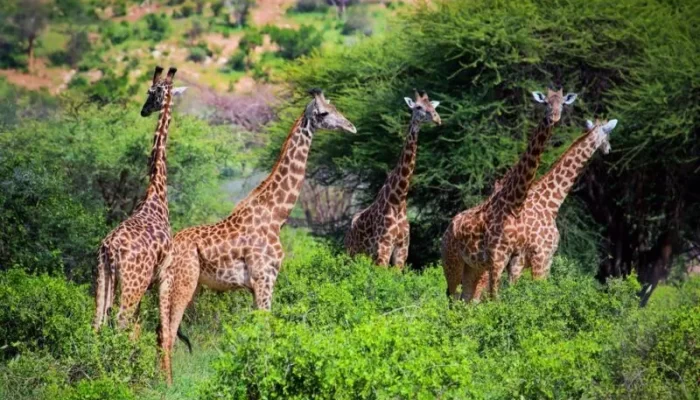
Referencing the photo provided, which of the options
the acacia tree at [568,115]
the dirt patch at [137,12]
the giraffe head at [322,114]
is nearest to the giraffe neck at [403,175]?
the giraffe head at [322,114]

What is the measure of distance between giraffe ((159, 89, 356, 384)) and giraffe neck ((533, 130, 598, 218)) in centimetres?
255

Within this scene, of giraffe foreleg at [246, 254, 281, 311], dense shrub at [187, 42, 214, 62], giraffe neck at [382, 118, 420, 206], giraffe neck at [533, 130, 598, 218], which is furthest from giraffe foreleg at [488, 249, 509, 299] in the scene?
dense shrub at [187, 42, 214, 62]

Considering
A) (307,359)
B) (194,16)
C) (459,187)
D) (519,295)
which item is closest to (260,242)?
(519,295)

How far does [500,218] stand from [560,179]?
1207 millimetres

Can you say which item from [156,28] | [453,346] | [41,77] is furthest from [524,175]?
[156,28]

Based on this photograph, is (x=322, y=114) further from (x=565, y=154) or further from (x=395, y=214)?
(x=565, y=154)

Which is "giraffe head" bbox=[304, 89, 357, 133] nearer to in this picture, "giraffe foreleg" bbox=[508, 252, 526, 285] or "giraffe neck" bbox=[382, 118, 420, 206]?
"giraffe neck" bbox=[382, 118, 420, 206]

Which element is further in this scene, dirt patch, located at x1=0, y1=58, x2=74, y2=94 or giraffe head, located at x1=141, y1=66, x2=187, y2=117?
dirt patch, located at x1=0, y1=58, x2=74, y2=94

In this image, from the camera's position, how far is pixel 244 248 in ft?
38.3

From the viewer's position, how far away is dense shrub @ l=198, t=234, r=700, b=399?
28.4 ft

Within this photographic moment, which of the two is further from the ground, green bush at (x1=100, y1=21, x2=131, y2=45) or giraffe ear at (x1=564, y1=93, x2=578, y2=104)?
giraffe ear at (x1=564, y1=93, x2=578, y2=104)

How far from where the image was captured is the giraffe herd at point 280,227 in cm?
1086

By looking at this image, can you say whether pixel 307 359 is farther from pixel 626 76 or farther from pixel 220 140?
pixel 220 140

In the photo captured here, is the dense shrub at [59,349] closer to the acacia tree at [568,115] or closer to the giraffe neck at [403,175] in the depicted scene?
the giraffe neck at [403,175]
